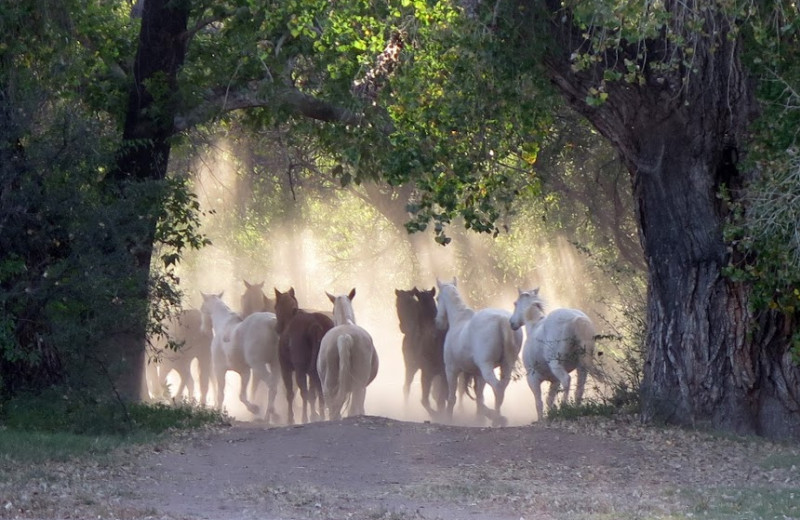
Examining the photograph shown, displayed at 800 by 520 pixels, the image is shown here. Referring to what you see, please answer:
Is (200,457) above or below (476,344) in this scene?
below

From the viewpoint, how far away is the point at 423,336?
1873 cm

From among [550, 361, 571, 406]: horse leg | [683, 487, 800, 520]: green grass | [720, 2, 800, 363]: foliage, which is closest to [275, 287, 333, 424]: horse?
[550, 361, 571, 406]: horse leg

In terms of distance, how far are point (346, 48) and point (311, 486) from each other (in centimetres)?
481

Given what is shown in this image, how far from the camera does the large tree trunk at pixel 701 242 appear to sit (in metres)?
11.4

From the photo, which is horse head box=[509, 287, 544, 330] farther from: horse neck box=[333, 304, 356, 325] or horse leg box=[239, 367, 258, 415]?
horse leg box=[239, 367, 258, 415]

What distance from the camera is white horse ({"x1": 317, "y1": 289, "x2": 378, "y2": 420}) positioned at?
15.4m

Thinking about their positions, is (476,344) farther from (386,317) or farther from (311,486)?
(386,317)

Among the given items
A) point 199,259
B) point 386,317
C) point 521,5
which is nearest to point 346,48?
point 521,5

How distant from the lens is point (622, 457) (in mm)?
10617

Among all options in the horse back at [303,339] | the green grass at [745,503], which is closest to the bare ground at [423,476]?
the green grass at [745,503]

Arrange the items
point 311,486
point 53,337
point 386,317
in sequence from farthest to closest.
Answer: point 386,317 < point 53,337 < point 311,486

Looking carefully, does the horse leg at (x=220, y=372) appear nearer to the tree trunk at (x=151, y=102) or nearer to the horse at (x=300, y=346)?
the horse at (x=300, y=346)

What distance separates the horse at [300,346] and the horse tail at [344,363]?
44.7 inches

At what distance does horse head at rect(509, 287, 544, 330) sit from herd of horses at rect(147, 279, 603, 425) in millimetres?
15
